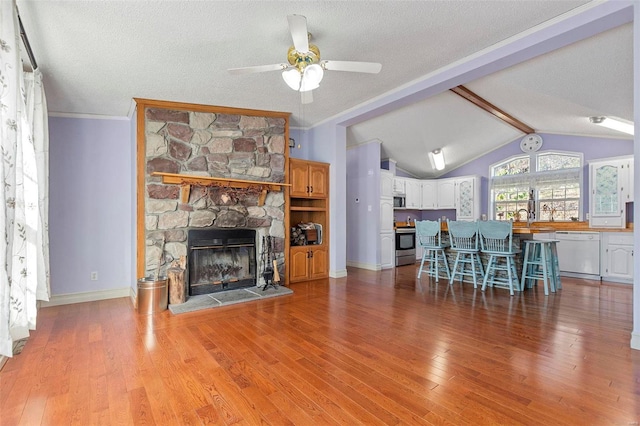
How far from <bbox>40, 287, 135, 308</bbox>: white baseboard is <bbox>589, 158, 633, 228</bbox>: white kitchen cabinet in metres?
7.66

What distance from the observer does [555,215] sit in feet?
21.5

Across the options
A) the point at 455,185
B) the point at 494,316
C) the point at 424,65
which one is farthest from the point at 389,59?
the point at 455,185

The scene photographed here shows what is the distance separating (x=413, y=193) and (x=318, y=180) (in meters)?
3.60

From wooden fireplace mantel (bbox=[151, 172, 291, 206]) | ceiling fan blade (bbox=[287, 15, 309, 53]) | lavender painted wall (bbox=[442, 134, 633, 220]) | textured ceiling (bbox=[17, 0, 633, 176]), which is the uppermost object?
textured ceiling (bbox=[17, 0, 633, 176])

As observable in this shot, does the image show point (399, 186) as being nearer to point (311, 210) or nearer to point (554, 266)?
point (311, 210)

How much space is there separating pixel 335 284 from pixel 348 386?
2.92 metres

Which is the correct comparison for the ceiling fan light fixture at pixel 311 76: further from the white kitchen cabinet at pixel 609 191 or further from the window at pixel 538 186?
the window at pixel 538 186

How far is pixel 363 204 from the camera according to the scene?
6.43 meters

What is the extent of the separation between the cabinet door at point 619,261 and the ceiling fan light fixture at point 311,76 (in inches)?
220

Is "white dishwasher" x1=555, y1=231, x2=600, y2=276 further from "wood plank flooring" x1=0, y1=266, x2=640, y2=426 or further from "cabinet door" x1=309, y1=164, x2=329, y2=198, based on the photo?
"cabinet door" x1=309, y1=164, x2=329, y2=198

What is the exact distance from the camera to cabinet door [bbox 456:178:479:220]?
7.59 m

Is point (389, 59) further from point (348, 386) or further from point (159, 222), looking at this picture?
point (159, 222)

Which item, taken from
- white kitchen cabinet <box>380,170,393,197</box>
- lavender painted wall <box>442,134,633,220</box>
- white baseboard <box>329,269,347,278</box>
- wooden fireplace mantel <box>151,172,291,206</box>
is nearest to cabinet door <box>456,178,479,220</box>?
lavender painted wall <box>442,134,633,220</box>

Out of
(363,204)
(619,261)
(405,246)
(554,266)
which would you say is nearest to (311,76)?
(363,204)
